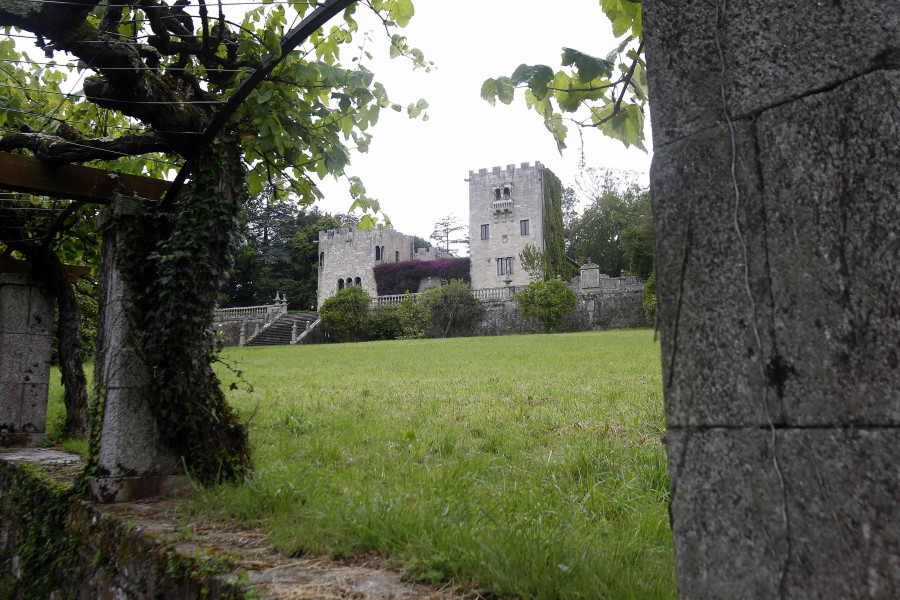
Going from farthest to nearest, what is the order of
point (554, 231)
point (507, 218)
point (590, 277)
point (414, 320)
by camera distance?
point (554, 231), point (507, 218), point (590, 277), point (414, 320)

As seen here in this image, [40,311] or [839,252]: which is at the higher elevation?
[40,311]

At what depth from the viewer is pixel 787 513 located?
1.07 m

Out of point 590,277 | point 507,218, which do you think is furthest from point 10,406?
point 507,218

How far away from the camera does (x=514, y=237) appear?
39656mm

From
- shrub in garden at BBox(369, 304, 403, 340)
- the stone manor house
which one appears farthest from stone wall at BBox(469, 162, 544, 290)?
shrub in garden at BBox(369, 304, 403, 340)

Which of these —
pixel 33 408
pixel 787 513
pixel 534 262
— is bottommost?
pixel 33 408

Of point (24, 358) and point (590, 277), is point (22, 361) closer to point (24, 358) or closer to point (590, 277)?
point (24, 358)

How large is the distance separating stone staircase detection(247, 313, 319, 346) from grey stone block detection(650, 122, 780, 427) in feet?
102

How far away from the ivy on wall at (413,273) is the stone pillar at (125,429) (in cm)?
3723

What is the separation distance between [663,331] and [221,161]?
10.5 feet

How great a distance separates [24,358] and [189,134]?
4.17m

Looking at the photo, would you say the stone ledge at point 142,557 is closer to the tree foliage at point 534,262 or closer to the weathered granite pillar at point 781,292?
the weathered granite pillar at point 781,292

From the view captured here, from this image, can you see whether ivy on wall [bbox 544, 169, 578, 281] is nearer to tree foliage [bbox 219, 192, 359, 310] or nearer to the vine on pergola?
tree foliage [bbox 219, 192, 359, 310]

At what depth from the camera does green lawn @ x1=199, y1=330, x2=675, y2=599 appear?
221cm
